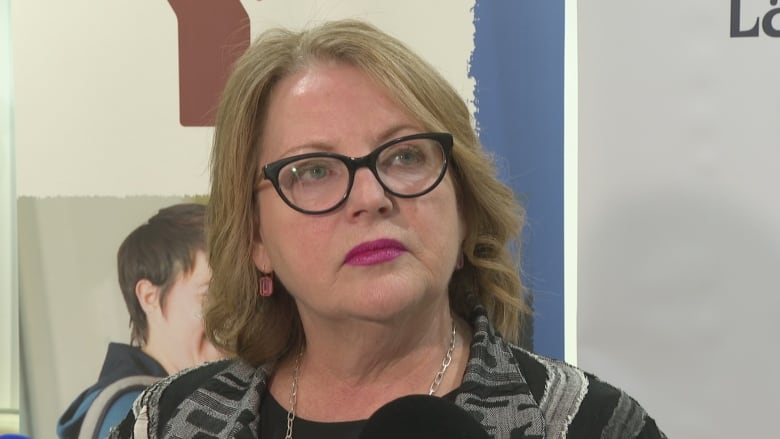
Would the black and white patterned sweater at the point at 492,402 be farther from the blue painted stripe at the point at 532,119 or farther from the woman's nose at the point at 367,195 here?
the blue painted stripe at the point at 532,119

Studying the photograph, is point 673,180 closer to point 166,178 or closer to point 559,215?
point 559,215

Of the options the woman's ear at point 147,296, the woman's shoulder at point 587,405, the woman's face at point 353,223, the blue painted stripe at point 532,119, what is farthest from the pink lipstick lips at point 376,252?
the woman's ear at point 147,296

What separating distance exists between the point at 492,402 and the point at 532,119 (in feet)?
2.39

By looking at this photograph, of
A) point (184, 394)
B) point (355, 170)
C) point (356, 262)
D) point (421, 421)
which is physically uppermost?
point (355, 170)

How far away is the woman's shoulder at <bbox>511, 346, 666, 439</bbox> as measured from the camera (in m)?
1.15

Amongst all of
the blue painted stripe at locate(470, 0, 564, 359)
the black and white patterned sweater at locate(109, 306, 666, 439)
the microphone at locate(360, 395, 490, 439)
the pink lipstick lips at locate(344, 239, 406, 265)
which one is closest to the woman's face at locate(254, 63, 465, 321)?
the pink lipstick lips at locate(344, 239, 406, 265)

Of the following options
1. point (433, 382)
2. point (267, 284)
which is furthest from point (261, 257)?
point (433, 382)

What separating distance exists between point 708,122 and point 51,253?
1376mm

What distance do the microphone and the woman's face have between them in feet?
0.84

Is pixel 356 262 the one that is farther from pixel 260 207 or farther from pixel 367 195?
pixel 260 207

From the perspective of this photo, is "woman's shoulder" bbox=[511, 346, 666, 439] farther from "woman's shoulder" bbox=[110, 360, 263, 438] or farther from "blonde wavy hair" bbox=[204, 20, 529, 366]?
"woman's shoulder" bbox=[110, 360, 263, 438]

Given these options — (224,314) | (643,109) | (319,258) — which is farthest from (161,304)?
(643,109)

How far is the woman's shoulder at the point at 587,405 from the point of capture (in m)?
1.15

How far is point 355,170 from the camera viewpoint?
1.17 m
